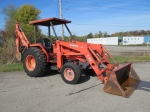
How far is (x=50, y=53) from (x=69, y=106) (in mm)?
3737

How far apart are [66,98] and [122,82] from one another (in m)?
2.29

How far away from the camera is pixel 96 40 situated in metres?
71.2

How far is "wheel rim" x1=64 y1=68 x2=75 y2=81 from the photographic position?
20.7 feet

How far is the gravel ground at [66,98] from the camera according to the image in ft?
13.6

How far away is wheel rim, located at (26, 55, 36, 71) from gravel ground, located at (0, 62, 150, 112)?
1.46 meters

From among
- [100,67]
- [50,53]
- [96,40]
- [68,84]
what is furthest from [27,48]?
[96,40]

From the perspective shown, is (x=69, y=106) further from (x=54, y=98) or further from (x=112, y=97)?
(x=112, y=97)

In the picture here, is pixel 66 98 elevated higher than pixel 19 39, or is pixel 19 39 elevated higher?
pixel 19 39

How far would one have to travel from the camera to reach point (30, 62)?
799cm

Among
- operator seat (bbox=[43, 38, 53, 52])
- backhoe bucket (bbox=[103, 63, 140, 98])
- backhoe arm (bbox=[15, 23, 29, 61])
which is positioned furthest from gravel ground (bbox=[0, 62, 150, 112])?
backhoe arm (bbox=[15, 23, 29, 61])

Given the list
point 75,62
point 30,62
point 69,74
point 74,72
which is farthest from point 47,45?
point 74,72

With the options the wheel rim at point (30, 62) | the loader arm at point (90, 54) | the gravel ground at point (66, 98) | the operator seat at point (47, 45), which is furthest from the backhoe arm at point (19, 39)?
the gravel ground at point (66, 98)

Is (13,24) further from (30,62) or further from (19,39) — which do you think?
(30,62)

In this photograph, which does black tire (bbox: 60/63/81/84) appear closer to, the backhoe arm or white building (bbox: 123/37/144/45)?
the backhoe arm
